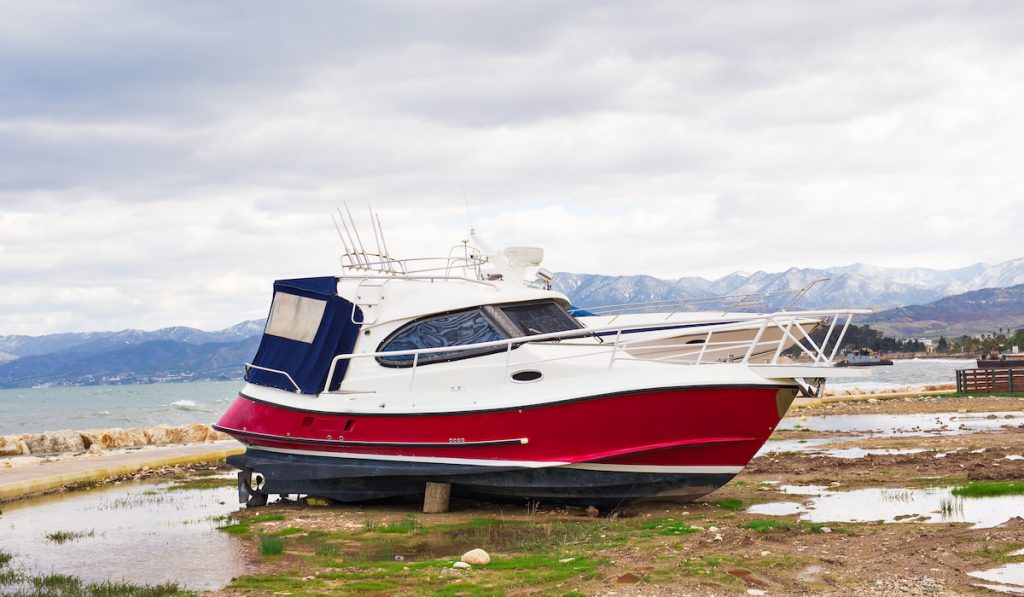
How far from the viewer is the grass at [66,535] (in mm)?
11555

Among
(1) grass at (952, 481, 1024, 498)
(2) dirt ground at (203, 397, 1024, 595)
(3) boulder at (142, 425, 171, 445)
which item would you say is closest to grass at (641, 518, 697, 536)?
(2) dirt ground at (203, 397, 1024, 595)

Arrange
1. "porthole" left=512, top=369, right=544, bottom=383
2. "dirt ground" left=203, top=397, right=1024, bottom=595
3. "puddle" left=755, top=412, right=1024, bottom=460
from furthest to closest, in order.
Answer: "puddle" left=755, top=412, right=1024, bottom=460 → "porthole" left=512, top=369, right=544, bottom=383 → "dirt ground" left=203, top=397, right=1024, bottom=595

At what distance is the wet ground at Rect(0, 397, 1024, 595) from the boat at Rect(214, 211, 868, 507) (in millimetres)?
494

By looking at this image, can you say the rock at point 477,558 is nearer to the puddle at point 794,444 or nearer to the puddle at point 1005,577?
the puddle at point 1005,577

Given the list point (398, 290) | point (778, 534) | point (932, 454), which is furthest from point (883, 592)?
point (932, 454)

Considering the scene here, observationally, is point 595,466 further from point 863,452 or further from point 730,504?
point 863,452

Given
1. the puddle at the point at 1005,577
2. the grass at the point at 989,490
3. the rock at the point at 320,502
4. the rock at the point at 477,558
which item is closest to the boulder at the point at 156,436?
the rock at the point at 320,502

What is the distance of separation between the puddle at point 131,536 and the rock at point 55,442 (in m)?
14.3

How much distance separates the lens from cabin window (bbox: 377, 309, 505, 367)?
1273cm

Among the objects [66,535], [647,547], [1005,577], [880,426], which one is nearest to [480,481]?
[647,547]

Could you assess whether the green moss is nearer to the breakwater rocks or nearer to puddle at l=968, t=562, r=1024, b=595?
puddle at l=968, t=562, r=1024, b=595

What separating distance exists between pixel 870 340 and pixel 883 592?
17145cm

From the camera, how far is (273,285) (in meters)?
14.7

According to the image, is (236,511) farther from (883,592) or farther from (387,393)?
(883,592)
